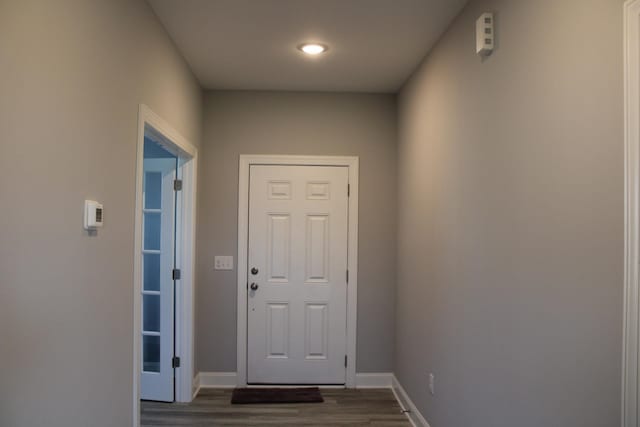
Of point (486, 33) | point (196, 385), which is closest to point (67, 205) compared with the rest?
point (486, 33)

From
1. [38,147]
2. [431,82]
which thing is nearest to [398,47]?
[431,82]

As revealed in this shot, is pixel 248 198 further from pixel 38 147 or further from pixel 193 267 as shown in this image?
pixel 38 147

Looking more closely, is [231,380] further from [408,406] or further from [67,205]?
[67,205]

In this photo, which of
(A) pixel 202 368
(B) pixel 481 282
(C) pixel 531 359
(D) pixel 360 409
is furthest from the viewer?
(A) pixel 202 368

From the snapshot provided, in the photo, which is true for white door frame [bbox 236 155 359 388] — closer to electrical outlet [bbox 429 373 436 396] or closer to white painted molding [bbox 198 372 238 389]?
white painted molding [bbox 198 372 238 389]

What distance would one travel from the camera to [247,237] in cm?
417

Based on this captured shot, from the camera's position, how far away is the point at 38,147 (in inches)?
56.9

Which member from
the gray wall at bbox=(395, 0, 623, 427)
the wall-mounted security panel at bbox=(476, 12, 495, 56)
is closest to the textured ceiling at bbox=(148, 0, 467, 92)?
the gray wall at bbox=(395, 0, 623, 427)

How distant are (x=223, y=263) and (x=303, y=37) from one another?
2.06 metres

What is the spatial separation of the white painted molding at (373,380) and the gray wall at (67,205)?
2357mm

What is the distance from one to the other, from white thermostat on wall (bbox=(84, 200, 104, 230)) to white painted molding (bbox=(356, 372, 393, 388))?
298 centimetres

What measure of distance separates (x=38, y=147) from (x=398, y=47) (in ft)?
7.67

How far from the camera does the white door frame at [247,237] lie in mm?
4145

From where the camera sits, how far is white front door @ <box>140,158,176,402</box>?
3.66 meters
